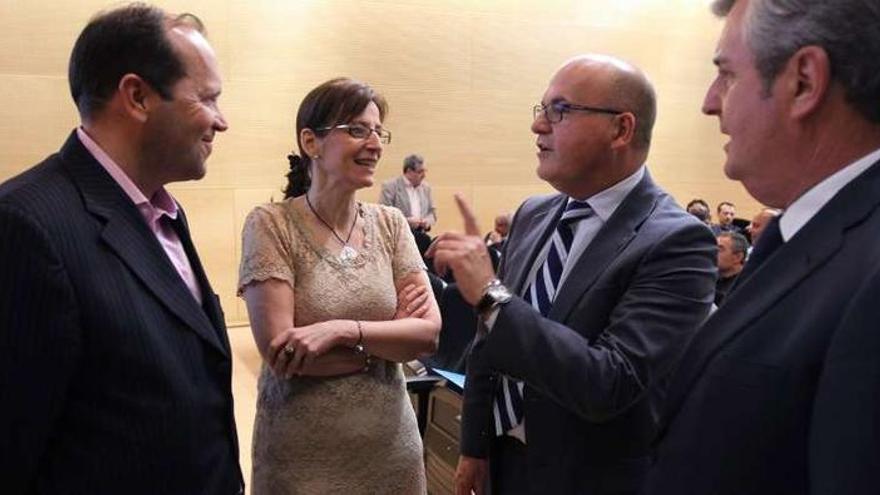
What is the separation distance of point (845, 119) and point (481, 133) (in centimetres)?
838

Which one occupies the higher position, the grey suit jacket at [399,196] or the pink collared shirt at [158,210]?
the pink collared shirt at [158,210]

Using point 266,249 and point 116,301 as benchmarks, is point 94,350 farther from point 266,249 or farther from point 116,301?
point 266,249

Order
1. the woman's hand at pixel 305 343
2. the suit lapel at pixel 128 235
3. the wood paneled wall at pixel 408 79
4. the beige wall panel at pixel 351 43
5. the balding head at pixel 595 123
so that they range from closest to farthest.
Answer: the suit lapel at pixel 128 235, the balding head at pixel 595 123, the woman's hand at pixel 305 343, the wood paneled wall at pixel 408 79, the beige wall panel at pixel 351 43

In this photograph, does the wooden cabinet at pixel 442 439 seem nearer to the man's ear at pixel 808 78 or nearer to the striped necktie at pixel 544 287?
the striped necktie at pixel 544 287

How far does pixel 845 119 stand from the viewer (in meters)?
0.94

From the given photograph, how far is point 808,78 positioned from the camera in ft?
3.11

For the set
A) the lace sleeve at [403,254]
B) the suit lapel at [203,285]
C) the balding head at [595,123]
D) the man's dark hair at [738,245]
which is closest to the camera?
the suit lapel at [203,285]

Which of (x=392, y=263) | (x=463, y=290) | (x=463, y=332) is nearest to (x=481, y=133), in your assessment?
(x=463, y=332)

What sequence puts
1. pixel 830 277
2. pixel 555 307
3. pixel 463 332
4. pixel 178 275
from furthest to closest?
pixel 463 332, pixel 555 307, pixel 178 275, pixel 830 277

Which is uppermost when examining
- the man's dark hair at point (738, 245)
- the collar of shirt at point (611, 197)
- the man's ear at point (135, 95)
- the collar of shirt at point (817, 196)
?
the man's ear at point (135, 95)

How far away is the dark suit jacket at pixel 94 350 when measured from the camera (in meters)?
1.11

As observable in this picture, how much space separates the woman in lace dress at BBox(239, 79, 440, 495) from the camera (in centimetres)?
187

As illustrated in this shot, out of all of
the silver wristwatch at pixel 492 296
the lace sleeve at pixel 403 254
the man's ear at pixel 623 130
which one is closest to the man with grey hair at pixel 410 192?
the lace sleeve at pixel 403 254

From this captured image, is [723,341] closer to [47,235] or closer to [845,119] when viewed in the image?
[845,119]
